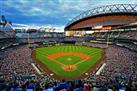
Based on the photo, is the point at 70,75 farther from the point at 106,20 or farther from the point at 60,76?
the point at 106,20

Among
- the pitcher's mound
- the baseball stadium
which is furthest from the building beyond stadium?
the pitcher's mound

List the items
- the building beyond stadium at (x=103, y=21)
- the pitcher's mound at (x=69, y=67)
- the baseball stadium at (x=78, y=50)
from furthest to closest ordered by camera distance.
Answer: the building beyond stadium at (x=103, y=21) → the pitcher's mound at (x=69, y=67) → the baseball stadium at (x=78, y=50)

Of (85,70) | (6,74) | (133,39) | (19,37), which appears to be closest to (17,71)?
(6,74)

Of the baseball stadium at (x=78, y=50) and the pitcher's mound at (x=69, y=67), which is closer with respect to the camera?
the baseball stadium at (x=78, y=50)

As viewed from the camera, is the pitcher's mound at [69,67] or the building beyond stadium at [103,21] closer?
the pitcher's mound at [69,67]

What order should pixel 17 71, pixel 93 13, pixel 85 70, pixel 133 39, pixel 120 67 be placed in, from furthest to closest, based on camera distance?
1. pixel 93 13
2. pixel 133 39
3. pixel 85 70
4. pixel 120 67
5. pixel 17 71

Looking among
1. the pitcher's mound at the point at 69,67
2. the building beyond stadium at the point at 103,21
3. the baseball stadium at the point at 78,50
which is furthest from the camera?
the building beyond stadium at the point at 103,21

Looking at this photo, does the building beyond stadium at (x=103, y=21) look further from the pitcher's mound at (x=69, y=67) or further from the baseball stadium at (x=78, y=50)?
the pitcher's mound at (x=69, y=67)

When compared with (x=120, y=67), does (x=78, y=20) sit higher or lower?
higher

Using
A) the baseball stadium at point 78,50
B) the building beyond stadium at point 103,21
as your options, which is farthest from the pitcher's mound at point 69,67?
the building beyond stadium at point 103,21
